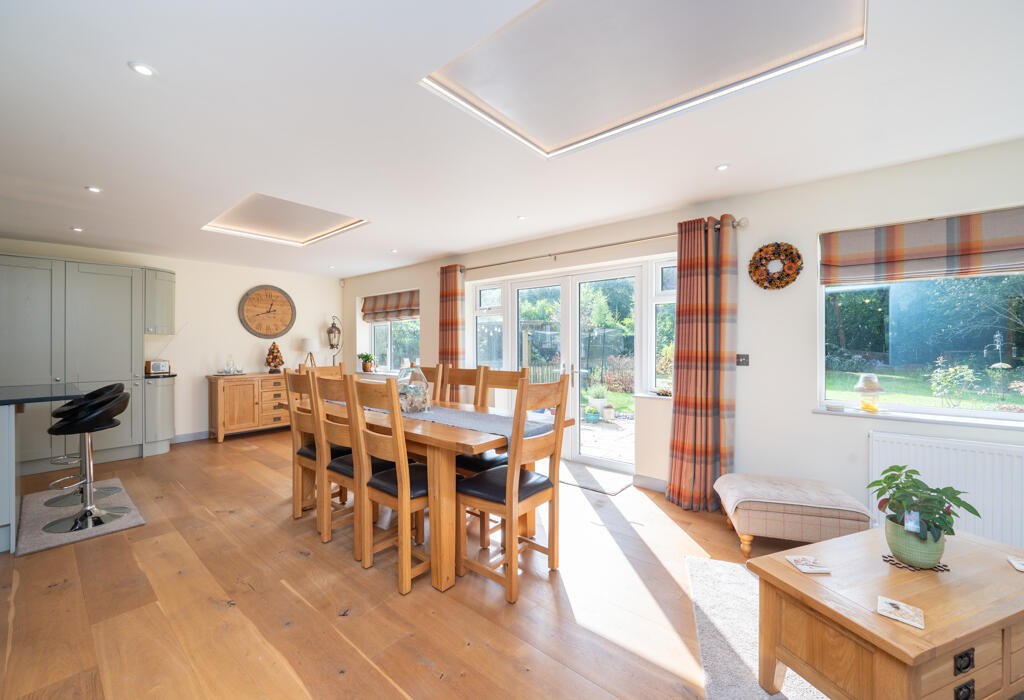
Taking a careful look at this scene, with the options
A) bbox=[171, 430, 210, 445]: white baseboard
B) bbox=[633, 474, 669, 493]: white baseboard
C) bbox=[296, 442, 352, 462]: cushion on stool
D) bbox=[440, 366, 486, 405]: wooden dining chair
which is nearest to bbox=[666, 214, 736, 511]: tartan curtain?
bbox=[633, 474, 669, 493]: white baseboard

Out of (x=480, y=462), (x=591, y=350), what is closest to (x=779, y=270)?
(x=591, y=350)

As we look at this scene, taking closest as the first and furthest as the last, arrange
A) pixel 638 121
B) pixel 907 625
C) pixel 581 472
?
pixel 907 625, pixel 638 121, pixel 581 472

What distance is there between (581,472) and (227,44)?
3.81m

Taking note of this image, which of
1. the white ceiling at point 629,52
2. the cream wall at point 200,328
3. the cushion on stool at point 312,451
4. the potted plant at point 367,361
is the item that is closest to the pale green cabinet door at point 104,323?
the cream wall at point 200,328

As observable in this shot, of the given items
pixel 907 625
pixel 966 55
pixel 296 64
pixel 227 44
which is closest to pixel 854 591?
pixel 907 625

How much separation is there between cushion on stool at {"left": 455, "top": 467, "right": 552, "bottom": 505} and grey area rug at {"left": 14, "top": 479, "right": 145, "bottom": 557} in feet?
8.19

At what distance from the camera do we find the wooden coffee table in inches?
45.0

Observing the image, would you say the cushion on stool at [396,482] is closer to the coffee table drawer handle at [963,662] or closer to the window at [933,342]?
the coffee table drawer handle at [963,662]

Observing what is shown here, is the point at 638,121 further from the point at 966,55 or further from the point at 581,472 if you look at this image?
the point at 581,472

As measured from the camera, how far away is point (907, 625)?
46.6 inches

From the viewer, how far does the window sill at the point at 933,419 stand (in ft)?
7.61

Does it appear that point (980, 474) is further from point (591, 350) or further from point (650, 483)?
point (591, 350)

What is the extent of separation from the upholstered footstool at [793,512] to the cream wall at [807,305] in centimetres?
39

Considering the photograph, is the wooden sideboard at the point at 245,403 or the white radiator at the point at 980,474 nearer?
the white radiator at the point at 980,474
